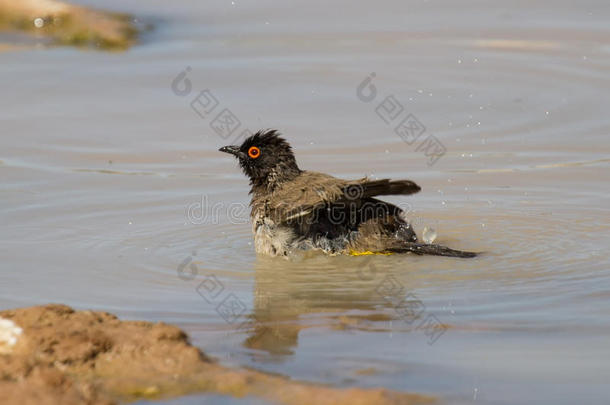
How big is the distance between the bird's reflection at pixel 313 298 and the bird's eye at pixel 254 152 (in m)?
1.12

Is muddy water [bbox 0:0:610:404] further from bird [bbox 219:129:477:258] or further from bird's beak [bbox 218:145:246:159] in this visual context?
bird's beak [bbox 218:145:246:159]

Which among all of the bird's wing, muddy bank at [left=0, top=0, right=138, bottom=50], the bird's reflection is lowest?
the bird's reflection

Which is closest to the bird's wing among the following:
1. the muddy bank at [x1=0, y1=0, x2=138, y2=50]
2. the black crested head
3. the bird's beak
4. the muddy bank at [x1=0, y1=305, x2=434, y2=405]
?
the black crested head

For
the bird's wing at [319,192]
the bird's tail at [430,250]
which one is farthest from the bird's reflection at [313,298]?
the bird's wing at [319,192]

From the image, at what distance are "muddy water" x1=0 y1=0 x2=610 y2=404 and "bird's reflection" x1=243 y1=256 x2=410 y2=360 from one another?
0.03 metres

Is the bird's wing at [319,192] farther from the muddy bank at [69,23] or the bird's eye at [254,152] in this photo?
the muddy bank at [69,23]

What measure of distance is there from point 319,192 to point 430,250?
0.96 m

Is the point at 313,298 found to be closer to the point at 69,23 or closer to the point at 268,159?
the point at 268,159

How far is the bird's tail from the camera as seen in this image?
773cm

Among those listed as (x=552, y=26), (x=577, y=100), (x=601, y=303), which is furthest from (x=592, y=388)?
(x=552, y=26)

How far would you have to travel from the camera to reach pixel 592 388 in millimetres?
4930

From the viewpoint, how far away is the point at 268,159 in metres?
8.66

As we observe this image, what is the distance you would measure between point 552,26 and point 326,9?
3468 millimetres

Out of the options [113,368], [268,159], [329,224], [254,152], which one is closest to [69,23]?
[254,152]
